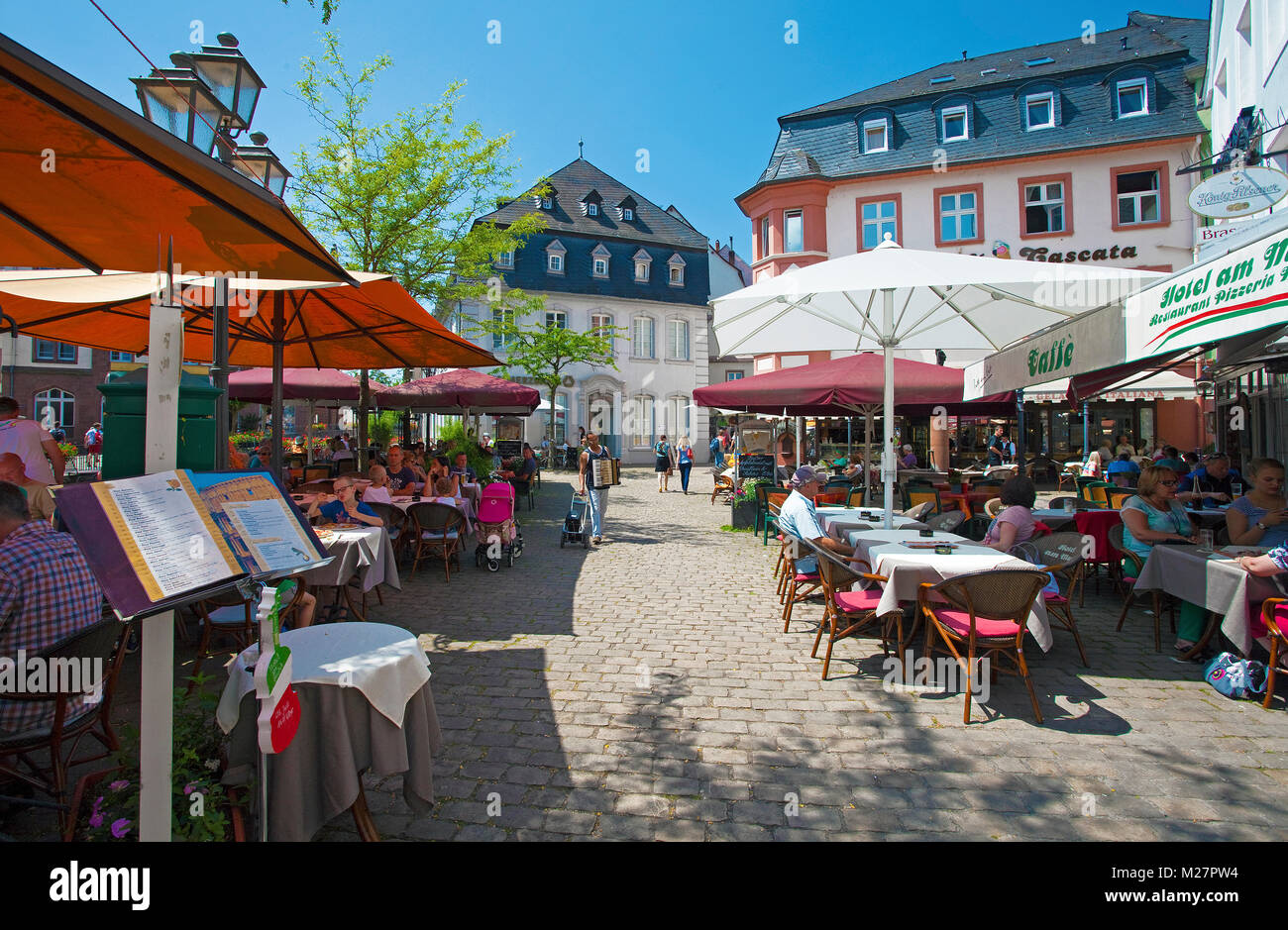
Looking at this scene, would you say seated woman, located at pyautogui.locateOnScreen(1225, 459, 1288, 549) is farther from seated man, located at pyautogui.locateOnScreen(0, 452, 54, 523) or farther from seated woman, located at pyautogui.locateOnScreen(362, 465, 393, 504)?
seated man, located at pyautogui.locateOnScreen(0, 452, 54, 523)

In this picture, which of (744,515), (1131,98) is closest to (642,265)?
(1131,98)

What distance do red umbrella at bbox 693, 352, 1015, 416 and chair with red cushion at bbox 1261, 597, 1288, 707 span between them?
483 cm

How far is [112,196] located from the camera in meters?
3.06

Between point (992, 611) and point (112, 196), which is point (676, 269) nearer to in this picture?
point (992, 611)

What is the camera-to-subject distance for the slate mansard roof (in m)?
22.1

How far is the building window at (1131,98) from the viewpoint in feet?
73.0

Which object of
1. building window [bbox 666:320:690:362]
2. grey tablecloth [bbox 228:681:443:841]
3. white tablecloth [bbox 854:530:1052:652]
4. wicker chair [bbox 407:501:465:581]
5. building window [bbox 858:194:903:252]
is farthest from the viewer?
building window [bbox 666:320:690:362]

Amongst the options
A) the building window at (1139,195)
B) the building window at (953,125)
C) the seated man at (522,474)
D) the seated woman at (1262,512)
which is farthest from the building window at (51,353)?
Result: the building window at (1139,195)

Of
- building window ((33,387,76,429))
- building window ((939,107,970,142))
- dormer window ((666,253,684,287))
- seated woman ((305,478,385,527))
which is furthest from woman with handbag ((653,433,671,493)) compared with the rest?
building window ((33,387,76,429))

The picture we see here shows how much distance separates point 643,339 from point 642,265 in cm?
396
